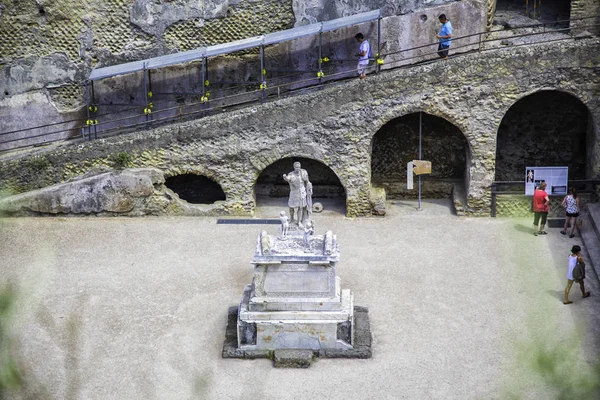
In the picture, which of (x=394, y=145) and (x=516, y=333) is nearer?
(x=516, y=333)

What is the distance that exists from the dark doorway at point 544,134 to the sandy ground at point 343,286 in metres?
2.85

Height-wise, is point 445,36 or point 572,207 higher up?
point 445,36

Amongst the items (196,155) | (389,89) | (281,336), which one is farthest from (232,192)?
(281,336)

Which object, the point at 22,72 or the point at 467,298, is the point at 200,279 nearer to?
the point at 467,298

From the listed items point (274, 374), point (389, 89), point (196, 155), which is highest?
point (389, 89)

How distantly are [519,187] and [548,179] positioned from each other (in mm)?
928

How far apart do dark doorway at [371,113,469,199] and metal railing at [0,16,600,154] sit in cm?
193

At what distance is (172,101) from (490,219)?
10582mm

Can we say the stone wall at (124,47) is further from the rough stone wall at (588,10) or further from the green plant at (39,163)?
the rough stone wall at (588,10)

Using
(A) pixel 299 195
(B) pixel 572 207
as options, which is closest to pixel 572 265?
(B) pixel 572 207

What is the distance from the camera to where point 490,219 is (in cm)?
2866

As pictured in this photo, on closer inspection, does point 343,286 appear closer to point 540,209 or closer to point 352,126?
point 352,126

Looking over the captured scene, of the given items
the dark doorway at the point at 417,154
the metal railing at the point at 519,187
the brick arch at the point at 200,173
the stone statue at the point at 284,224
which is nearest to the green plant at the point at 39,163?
the brick arch at the point at 200,173

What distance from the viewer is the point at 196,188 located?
102 feet
